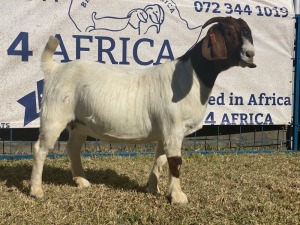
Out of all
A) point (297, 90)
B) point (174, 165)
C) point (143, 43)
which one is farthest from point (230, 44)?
point (297, 90)

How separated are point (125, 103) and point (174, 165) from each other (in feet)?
2.28

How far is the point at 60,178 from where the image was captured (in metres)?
4.75

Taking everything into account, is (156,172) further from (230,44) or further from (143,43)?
(143,43)

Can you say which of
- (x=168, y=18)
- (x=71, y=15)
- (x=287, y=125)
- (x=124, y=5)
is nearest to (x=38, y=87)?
(x=71, y=15)

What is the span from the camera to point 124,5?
19.6 feet

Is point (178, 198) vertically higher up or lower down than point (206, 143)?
lower down

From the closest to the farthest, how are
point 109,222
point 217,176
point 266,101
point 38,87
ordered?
point 109,222 < point 217,176 < point 38,87 < point 266,101

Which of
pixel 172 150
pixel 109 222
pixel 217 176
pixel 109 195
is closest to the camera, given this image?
pixel 109 222

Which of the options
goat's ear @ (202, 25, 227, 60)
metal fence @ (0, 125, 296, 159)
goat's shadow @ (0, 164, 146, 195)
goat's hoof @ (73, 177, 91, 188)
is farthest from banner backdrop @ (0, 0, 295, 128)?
goat's ear @ (202, 25, 227, 60)

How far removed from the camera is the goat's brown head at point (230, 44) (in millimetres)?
3549

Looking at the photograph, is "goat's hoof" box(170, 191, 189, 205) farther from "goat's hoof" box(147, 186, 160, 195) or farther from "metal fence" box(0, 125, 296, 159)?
"metal fence" box(0, 125, 296, 159)

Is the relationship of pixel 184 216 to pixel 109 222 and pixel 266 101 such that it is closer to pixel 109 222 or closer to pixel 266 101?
pixel 109 222

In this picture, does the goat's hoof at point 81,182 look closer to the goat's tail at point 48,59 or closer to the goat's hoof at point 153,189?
the goat's hoof at point 153,189

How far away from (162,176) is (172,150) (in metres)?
1.23
